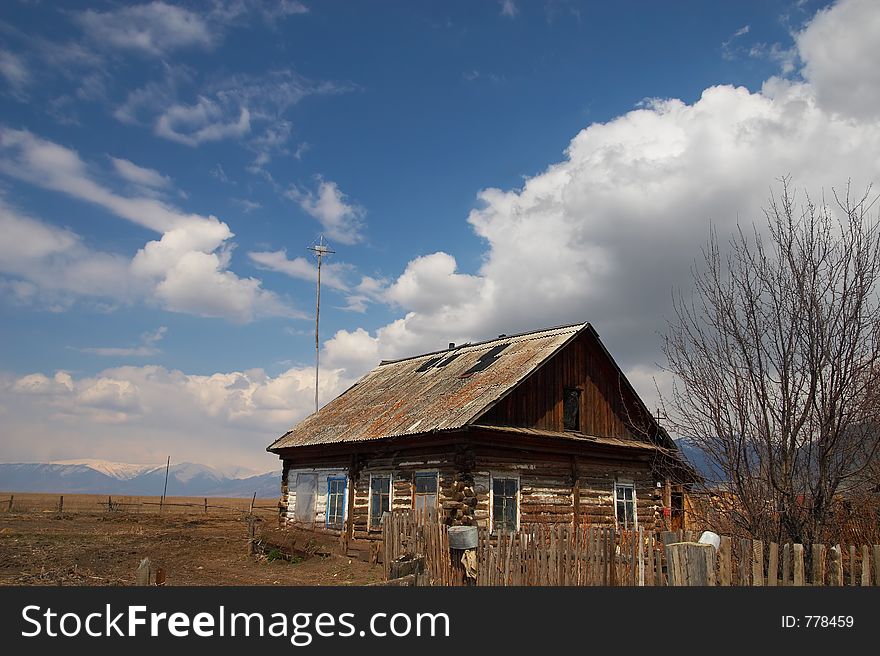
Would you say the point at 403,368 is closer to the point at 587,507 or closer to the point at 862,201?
the point at 587,507

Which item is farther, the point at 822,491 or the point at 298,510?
the point at 298,510

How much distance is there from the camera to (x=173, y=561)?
→ 64.1 feet

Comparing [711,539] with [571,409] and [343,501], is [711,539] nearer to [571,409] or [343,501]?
[571,409]

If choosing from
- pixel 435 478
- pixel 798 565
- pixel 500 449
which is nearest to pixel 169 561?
pixel 435 478

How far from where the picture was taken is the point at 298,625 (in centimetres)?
573

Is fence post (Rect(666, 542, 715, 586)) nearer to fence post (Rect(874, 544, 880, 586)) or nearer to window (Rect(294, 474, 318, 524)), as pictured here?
fence post (Rect(874, 544, 880, 586))

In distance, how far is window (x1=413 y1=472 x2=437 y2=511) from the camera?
1908 centimetres

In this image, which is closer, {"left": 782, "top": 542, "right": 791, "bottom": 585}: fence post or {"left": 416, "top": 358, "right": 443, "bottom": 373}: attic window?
{"left": 782, "top": 542, "right": 791, "bottom": 585}: fence post

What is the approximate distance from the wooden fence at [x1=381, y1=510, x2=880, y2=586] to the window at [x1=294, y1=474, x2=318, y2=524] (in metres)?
14.2

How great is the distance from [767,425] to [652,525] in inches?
636

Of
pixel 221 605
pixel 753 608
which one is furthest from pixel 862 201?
pixel 221 605

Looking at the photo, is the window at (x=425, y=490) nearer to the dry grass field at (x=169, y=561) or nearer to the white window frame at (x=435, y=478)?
the white window frame at (x=435, y=478)

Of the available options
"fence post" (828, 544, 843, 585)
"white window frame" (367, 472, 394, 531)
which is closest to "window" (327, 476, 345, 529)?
"white window frame" (367, 472, 394, 531)

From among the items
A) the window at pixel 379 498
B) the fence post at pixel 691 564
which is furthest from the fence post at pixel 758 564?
the window at pixel 379 498
